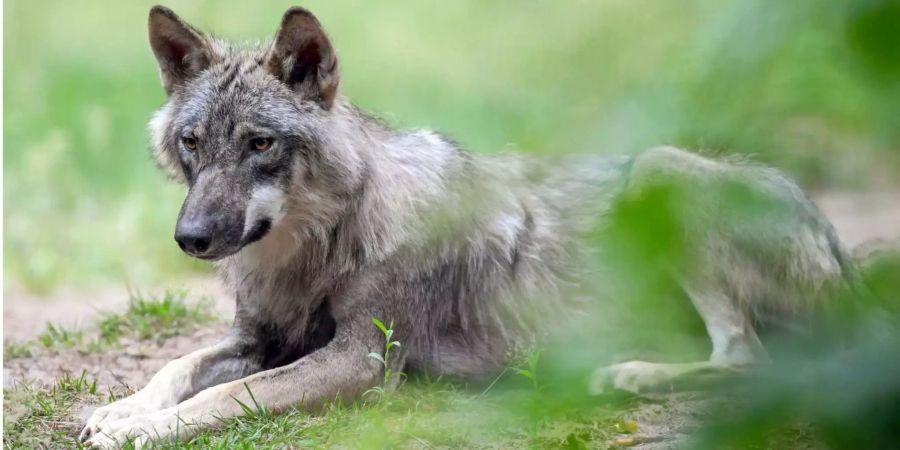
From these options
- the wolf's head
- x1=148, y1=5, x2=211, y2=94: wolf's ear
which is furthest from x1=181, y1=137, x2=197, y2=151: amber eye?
x1=148, y1=5, x2=211, y2=94: wolf's ear

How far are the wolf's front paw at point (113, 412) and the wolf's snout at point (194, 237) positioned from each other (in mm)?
779

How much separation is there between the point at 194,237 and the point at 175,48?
4.00 ft

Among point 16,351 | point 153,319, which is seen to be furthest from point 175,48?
point 16,351

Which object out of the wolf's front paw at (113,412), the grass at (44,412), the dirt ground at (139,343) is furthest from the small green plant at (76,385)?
the wolf's front paw at (113,412)

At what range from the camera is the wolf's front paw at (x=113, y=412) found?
4.36 meters

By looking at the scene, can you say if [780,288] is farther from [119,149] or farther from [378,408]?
[119,149]

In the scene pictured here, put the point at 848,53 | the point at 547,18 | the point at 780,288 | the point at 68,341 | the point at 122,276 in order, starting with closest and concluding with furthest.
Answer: the point at 848,53 < the point at 547,18 < the point at 780,288 < the point at 68,341 < the point at 122,276

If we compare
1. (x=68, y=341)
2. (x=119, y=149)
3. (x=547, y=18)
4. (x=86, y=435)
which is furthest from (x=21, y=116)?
(x=547, y=18)

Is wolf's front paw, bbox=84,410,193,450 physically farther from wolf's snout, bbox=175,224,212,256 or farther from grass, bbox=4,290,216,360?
grass, bbox=4,290,216,360

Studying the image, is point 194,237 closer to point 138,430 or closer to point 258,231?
point 258,231

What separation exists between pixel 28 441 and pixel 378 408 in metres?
1.48

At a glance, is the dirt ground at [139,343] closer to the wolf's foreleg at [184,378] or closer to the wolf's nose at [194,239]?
the wolf's foreleg at [184,378]

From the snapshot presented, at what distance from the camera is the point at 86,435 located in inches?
172

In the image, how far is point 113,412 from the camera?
4.46m
